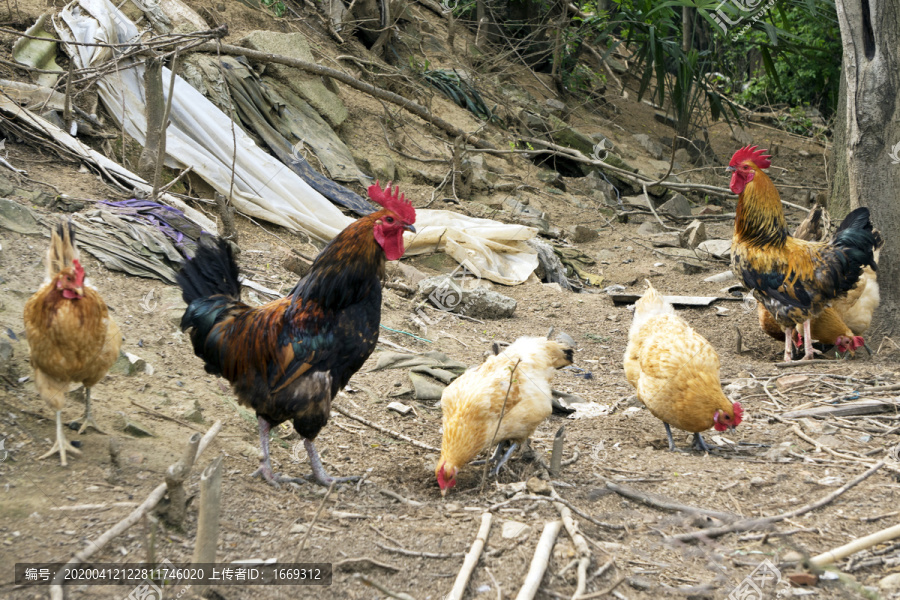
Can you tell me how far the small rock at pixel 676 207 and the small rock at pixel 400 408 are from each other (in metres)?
9.40

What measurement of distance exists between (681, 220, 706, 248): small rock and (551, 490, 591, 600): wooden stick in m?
8.67

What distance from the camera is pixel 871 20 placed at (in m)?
5.87

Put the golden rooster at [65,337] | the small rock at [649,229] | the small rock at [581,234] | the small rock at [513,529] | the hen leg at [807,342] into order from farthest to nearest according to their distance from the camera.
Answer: the small rock at [649,229], the small rock at [581,234], the hen leg at [807,342], the golden rooster at [65,337], the small rock at [513,529]

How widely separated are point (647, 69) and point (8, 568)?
45.0 ft

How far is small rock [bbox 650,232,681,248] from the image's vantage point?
1128 cm

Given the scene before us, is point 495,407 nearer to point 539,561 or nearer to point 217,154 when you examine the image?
point 539,561

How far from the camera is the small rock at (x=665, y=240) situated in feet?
37.0

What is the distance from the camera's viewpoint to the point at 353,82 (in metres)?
10.3

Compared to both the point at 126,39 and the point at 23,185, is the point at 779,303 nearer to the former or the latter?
the point at 23,185

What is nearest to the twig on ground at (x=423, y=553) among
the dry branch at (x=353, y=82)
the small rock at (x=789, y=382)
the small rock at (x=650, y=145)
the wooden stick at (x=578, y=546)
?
the wooden stick at (x=578, y=546)

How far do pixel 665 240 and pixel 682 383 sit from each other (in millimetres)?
7844

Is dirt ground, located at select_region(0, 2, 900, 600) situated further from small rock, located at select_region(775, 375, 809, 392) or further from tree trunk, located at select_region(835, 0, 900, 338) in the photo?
tree trunk, located at select_region(835, 0, 900, 338)

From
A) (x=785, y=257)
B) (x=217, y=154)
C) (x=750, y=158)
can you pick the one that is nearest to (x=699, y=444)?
(x=785, y=257)

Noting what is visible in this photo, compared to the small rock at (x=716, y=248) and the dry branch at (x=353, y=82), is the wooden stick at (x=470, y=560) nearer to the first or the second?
the dry branch at (x=353, y=82)
